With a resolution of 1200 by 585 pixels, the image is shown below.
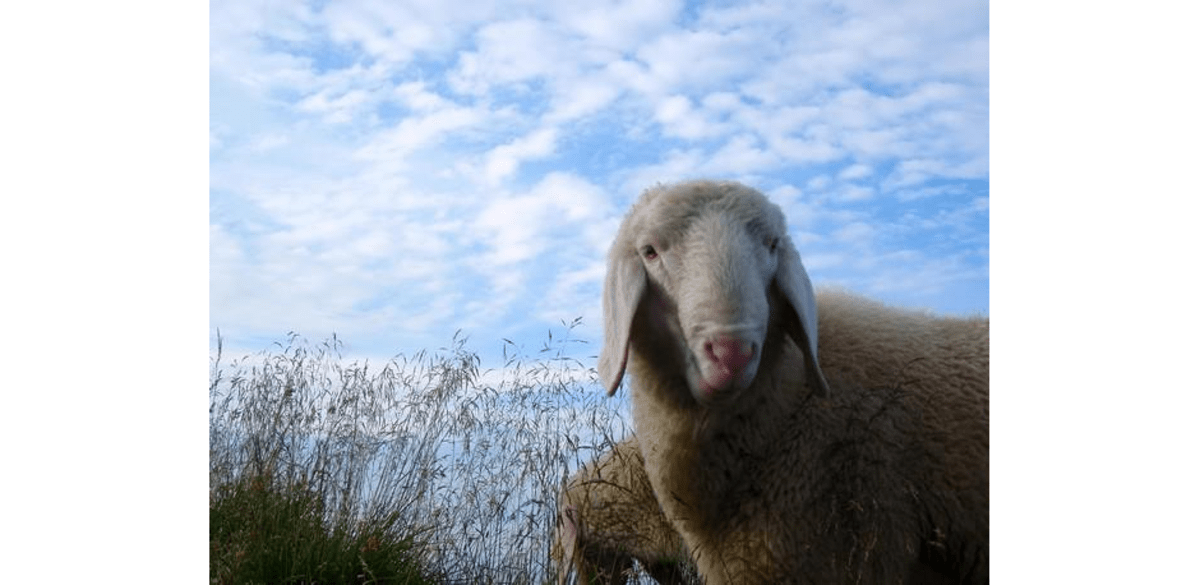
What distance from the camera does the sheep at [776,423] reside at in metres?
2.74

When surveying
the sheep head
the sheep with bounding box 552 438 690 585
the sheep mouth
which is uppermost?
the sheep head

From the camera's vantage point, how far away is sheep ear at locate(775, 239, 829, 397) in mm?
2777

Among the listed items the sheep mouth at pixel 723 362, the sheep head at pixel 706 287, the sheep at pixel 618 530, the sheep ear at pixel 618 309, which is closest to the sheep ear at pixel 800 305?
the sheep head at pixel 706 287

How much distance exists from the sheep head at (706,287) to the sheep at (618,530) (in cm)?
72

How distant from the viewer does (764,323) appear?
2.62 meters

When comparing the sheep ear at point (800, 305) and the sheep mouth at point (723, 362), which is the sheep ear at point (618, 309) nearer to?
the sheep mouth at point (723, 362)

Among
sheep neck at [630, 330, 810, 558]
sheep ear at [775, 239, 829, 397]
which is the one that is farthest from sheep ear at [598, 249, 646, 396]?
sheep ear at [775, 239, 829, 397]

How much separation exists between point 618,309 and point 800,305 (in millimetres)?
528

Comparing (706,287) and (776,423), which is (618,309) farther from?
(776,423)

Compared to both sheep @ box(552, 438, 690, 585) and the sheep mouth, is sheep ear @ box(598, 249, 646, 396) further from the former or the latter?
sheep @ box(552, 438, 690, 585)

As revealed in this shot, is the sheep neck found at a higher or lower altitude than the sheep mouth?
lower

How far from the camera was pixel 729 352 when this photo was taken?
2.49m
